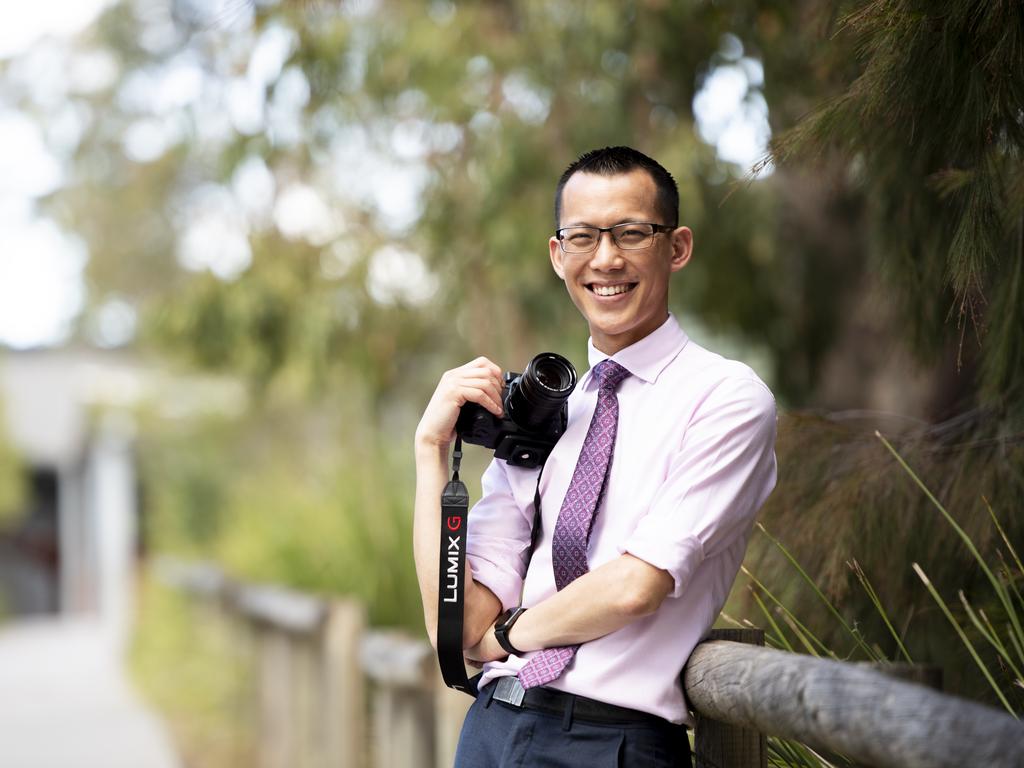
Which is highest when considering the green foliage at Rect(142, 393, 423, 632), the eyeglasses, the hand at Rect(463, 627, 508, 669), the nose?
the eyeglasses

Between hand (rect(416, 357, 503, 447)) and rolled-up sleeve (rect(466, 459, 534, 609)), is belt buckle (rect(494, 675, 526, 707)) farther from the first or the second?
hand (rect(416, 357, 503, 447))

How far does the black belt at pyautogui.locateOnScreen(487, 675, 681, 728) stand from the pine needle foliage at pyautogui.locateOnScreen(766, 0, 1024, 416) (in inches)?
29.7

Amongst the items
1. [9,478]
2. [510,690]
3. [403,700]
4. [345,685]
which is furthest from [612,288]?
[9,478]

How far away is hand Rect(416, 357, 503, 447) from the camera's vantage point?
2.19 meters

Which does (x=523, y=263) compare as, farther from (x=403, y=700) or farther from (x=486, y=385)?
(x=486, y=385)

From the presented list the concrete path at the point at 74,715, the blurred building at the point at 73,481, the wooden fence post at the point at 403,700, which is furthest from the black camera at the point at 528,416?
the blurred building at the point at 73,481

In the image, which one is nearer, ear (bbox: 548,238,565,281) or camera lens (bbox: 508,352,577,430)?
camera lens (bbox: 508,352,577,430)

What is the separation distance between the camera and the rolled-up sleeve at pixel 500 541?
7.22 feet

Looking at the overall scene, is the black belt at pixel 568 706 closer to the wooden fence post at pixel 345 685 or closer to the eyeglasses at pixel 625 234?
the eyeglasses at pixel 625 234

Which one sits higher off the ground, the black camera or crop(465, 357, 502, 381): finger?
crop(465, 357, 502, 381): finger

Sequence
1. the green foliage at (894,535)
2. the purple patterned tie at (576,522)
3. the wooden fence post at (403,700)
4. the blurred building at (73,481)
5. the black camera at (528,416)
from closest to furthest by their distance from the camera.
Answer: the purple patterned tie at (576,522), the black camera at (528,416), the green foliage at (894,535), the wooden fence post at (403,700), the blurred building at (73,481)

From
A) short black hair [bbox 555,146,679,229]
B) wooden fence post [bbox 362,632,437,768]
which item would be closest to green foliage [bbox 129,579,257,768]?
wooden fence post [bbox 362,632,437,768]

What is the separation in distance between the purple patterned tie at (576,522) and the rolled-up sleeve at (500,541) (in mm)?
138

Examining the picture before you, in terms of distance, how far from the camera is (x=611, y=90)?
6.59 meters
